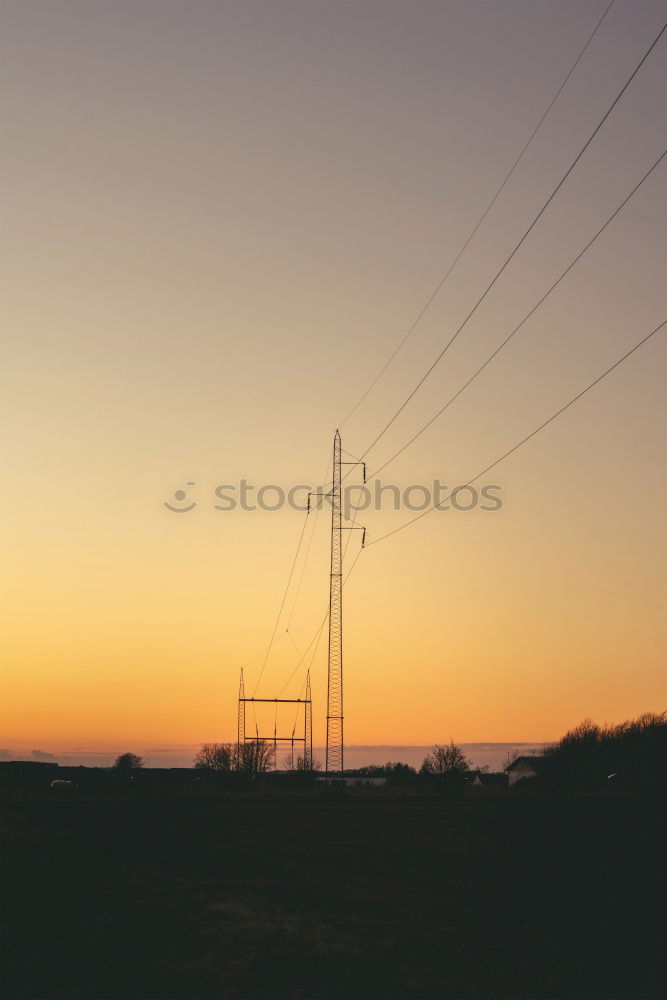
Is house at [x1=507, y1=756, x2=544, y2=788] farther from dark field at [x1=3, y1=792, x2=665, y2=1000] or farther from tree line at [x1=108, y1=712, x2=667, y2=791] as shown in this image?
dark field at [x1=3, y1=792, x2=665, y2=1000]

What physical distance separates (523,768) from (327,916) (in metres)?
167

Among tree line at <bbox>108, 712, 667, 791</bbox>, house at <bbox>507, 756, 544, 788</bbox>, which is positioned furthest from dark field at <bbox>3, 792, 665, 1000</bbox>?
house at <bbox>507, 756, 544, 788</bbox>

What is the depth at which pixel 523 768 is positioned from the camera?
7180 inches

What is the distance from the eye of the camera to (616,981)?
18.9 m

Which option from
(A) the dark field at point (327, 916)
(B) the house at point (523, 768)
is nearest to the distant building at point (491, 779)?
(B) the house at point (523, 768)

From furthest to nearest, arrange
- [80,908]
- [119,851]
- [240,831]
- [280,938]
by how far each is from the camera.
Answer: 1. [240,831]
2. [119,851]
3. [80,908]
4. [280,938]

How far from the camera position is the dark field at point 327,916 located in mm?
18594

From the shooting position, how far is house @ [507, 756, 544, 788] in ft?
574

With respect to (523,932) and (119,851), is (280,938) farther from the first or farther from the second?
(119,851)

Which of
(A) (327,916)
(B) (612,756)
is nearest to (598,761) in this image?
(B) (612,756)

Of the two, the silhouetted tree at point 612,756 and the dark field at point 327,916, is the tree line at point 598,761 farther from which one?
the dark field at point 327,916

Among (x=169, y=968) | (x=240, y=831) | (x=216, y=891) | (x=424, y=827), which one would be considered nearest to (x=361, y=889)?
(x=216, y=891)

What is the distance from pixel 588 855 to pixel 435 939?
17.7 m

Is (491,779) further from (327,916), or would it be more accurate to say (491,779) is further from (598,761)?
(327,916)
